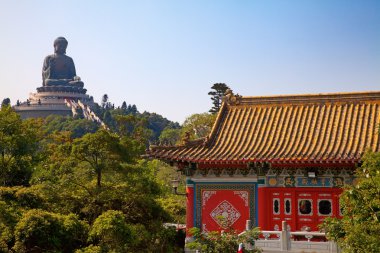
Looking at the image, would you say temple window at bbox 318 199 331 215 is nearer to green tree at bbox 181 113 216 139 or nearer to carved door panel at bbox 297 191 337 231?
carved door panel at bbox 297 191 337 231

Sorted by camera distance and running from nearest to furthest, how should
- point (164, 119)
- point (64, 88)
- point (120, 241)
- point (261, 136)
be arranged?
1. point (120, 241)
2. point (261, 136)
3. point (64, 88)
4. point (164, 119)

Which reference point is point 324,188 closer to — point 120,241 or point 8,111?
point 120,241

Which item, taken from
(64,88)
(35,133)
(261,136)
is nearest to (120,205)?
(35,133)

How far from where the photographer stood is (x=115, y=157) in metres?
17.6

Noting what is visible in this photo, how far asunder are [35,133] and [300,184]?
31.2 ft

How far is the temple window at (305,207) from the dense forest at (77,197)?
4914mm

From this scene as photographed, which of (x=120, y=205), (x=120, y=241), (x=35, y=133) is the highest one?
(x=35, y=133)

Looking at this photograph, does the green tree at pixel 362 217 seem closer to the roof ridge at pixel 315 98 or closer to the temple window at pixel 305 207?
the temple window at pixel 305 207

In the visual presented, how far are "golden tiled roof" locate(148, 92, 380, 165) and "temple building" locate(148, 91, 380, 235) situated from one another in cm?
4

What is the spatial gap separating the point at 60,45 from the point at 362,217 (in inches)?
4328

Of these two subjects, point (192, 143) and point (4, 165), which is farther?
point (192, 143)

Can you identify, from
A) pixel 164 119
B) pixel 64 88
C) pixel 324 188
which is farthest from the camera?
pixel 164 119

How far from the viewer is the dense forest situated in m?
15.0

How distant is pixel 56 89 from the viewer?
4587 inches
